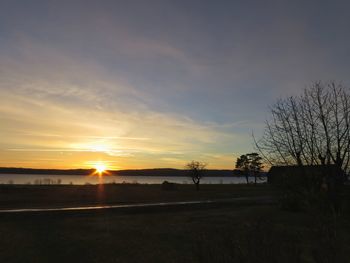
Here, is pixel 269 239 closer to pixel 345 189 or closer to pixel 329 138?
pixel 329 138

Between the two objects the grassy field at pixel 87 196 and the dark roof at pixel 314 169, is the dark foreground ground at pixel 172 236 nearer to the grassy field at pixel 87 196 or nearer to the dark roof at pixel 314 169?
the dark roof at pixel 314 169

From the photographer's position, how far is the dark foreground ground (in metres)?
4.96

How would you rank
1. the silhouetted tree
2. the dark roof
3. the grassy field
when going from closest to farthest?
the dark roof → the grassy field → the silhouetted tree

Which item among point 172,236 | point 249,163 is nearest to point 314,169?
point 172,236

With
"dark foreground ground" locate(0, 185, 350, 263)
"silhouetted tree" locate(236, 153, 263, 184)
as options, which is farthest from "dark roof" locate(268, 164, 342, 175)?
"silhouetted tree" locate(236, 153, 263, 184)

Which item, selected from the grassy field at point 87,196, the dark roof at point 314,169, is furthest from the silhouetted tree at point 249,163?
the dark roof at point 314,169

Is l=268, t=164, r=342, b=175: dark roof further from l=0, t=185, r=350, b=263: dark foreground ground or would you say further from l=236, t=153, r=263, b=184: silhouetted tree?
l=236, t=153, r=263, b=184: silhouetted tree

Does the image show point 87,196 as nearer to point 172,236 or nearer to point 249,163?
point 172,236

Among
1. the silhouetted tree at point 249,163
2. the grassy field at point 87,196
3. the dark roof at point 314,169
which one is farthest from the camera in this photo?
the silhouetted tree at point 249,163

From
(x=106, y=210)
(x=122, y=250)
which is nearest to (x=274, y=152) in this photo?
(x=122, y=250)

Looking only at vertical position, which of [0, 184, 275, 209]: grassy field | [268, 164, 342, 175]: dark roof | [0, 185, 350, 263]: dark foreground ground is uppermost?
[268, 164, 342, 175]: dark roof

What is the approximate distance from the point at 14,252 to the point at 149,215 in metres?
10.7

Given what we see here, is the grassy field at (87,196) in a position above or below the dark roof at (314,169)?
below

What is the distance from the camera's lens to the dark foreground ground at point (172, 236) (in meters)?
4.96
